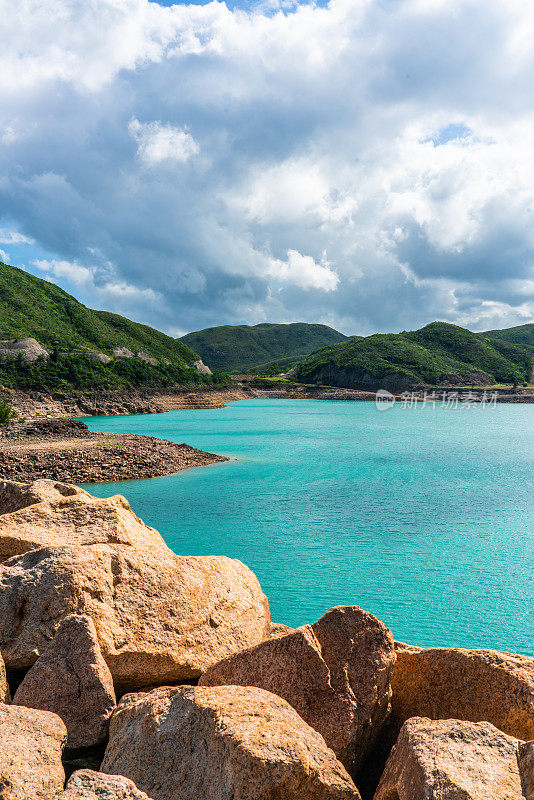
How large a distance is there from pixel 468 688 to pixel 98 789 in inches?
154

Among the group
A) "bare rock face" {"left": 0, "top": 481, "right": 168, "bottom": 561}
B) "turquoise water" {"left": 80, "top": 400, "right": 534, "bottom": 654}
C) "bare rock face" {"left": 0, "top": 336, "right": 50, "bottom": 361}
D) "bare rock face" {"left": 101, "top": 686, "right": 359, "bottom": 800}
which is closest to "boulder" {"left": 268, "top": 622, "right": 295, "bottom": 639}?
"bare rock face" {"left": 0, "top": 481, "right": 168, "bottom": 561}

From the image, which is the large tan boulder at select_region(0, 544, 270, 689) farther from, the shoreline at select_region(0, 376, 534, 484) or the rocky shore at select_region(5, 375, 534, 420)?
the rocky shore at select_region(5, 375, 534, 420)

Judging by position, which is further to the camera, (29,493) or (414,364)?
(414,364)

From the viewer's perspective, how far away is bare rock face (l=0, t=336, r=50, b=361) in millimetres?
89000

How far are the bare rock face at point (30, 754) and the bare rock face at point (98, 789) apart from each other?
21 centimetres

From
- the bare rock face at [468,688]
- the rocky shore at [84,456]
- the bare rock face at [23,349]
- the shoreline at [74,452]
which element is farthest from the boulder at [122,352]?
the bare rock face at [468,688]

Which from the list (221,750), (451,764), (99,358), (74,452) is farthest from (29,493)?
(99,358)

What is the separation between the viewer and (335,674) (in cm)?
563

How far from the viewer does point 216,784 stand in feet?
13.0

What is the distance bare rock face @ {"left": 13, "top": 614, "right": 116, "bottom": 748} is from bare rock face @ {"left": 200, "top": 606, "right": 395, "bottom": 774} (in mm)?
1380

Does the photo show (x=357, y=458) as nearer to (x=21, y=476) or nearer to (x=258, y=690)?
(x=21, y=476)

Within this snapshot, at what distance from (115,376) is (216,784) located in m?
102

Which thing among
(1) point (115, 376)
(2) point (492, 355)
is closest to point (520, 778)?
(1) point (115, 376)

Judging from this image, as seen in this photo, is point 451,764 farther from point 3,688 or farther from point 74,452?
point 74,452
